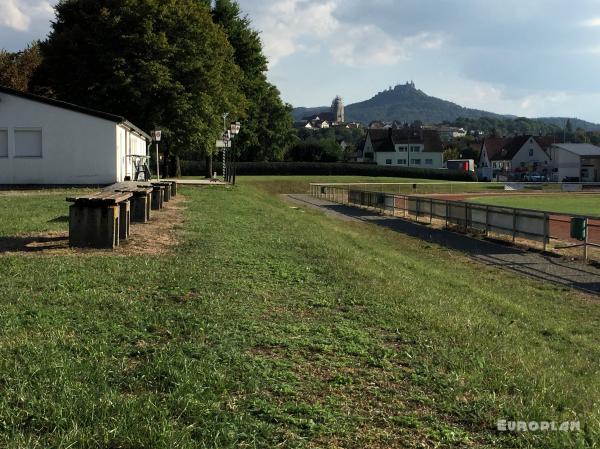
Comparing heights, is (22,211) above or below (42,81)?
below

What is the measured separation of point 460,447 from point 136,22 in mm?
36596

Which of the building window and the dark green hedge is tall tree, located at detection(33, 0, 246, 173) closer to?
the building window

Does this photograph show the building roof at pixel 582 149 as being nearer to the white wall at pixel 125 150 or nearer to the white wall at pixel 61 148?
the white wall at pixel 125 150

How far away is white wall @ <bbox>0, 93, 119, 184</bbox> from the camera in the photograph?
24.6 meters

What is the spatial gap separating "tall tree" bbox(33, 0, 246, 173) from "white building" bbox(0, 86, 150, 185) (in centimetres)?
973

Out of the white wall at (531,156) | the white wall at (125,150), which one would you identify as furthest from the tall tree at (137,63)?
the white wall at (531,156)

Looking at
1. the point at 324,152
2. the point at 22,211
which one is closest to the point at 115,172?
the point at 22,211

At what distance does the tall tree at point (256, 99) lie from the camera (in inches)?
2421

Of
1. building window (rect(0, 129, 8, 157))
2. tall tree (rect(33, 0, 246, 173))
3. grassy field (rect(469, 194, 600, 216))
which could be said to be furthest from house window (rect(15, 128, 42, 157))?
grassy field (rect(469, 194, 600, 216))

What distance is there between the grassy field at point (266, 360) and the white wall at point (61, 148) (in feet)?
59.4

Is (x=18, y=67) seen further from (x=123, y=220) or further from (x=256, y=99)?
(x=123, y=220)

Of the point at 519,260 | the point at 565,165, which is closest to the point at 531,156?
the point at 565,165

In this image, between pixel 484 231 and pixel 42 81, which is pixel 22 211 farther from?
pixel 42 81

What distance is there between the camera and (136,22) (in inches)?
1405
